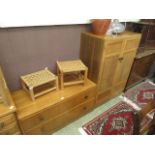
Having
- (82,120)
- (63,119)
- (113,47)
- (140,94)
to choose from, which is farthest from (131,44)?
(63,119)

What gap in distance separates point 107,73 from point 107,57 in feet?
0.87

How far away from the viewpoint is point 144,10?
47cm

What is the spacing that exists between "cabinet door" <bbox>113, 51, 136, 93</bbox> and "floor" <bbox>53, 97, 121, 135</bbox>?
0.85 ft

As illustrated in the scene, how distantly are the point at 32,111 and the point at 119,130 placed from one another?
3.72 ft

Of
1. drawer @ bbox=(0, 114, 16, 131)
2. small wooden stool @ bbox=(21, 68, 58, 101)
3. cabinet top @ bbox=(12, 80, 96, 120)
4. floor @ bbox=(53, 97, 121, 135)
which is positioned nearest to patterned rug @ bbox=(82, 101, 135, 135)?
floor @ bbox=(53, 97, 121, 135)

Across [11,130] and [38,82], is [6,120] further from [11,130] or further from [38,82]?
[38,82]

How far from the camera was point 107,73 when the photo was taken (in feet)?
5.98

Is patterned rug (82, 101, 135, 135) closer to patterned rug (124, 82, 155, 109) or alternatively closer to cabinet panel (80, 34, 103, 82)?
patterned rug (124, 82, 155, 109)

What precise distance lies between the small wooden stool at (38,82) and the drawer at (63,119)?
1.09 ft

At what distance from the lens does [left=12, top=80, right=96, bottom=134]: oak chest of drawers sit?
51.7 inches

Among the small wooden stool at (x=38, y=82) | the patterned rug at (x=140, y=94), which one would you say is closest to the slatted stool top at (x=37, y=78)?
the small wooden stool at (x=38, y=82)

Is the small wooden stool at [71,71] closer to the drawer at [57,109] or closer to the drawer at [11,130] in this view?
the drawer at [57,109]

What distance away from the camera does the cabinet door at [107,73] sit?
171cm

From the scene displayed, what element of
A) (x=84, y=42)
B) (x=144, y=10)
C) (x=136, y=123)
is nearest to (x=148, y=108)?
(x=136, y=123)
